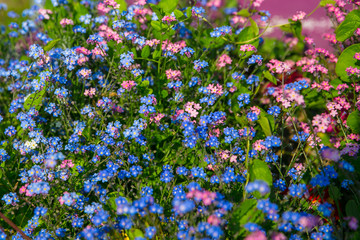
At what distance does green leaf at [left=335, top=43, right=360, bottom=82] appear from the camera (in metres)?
3.24

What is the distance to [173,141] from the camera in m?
3.06

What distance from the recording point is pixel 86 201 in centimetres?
258

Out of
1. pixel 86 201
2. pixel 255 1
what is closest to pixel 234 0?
pixel 255 1

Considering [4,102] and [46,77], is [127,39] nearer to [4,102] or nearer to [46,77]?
[46,77]

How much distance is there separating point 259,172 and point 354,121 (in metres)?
1.17

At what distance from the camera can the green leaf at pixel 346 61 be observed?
3.24m

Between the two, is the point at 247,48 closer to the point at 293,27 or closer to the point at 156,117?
the point at 293,27

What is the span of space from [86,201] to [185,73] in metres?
1.55

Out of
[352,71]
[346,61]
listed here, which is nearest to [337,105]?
[352,71]

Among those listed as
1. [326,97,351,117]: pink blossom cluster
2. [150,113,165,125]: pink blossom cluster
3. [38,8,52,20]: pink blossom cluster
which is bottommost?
[150,113,165,125]: pink blossom cluster

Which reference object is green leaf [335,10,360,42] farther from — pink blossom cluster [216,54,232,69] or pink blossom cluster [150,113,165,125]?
pink blossom cluster [150,113,165,125]

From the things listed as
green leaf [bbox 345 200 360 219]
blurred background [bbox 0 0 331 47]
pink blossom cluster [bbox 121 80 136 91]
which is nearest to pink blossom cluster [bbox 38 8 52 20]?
pink blossom cluster [bbox 121 80 136 91]

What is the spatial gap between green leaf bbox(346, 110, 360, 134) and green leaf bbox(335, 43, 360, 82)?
48 cm

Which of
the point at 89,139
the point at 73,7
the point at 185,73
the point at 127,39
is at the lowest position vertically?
the point at 89,139
